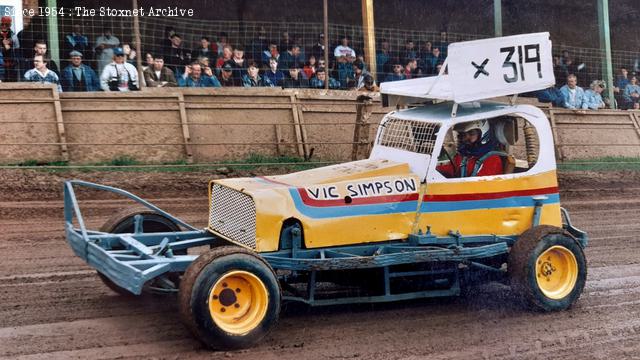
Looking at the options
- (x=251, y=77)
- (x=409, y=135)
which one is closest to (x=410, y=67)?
(x=251, y=77)

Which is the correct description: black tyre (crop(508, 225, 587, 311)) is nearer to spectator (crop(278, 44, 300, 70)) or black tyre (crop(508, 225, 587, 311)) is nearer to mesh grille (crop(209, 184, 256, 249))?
mesh grille (crop(209, 184, 256, 249))

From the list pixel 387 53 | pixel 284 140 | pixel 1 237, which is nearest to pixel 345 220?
pixel 1 237

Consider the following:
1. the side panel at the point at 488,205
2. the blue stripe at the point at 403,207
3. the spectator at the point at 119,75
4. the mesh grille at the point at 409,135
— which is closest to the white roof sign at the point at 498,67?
the mesh grille at the point at 409,135

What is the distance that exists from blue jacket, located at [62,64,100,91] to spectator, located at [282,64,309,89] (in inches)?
130

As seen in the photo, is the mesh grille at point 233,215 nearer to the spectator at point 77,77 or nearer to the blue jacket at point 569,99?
the spectator at point 77,77

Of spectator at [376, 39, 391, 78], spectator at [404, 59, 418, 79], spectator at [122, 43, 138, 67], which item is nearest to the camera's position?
spectator at [122, 43, 138, 67]

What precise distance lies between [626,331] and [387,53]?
34.7 feet

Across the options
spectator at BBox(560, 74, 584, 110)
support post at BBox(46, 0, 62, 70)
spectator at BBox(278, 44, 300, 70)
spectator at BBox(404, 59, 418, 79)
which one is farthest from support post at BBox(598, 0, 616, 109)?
support post at BBox(46, 0, 62, 70)

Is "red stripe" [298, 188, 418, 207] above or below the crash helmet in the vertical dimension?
below

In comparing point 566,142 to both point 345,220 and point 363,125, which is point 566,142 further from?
point 345,220

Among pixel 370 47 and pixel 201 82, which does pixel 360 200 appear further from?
pixel 370 47

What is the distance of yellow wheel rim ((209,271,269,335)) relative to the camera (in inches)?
243

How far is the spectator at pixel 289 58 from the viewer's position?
50.6 ft

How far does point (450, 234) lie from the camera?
7332mm
